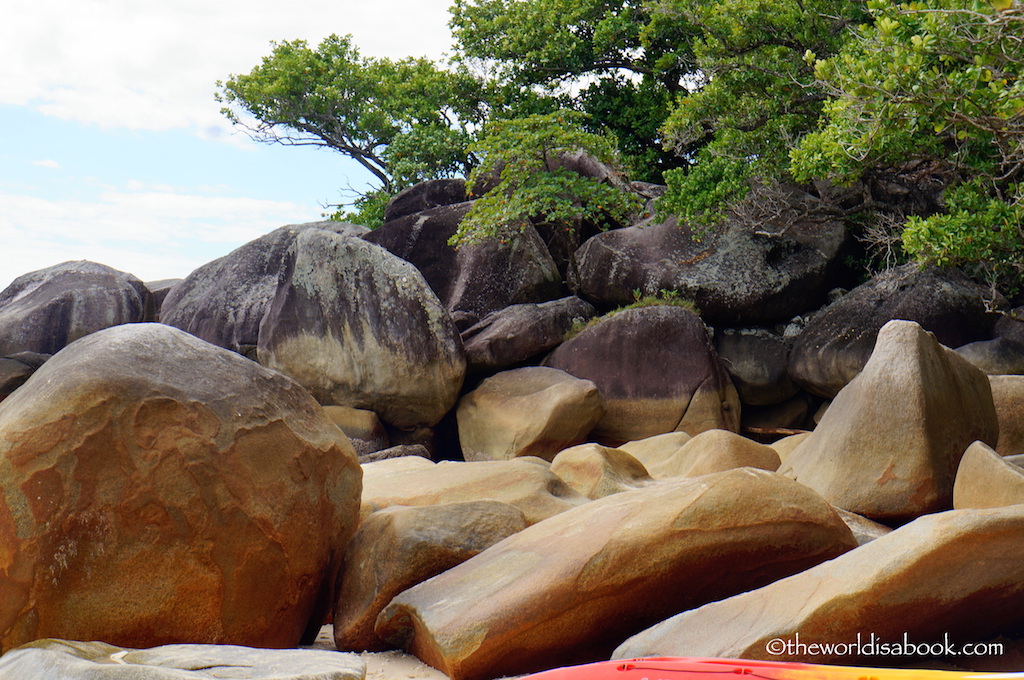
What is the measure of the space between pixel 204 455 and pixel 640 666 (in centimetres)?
247

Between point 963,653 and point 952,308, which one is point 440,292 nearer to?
point 952,308

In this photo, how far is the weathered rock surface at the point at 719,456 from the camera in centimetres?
803

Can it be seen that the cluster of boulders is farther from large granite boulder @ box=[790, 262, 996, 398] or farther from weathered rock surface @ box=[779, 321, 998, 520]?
large granite boulder @ box=[790, 262, 996, 398]

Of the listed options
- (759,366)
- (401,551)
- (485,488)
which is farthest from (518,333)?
(401,551)

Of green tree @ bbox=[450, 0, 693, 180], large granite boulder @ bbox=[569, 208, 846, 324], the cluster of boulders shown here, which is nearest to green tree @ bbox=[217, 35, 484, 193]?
green tree @ bbox=[450, 0, 693, 180]

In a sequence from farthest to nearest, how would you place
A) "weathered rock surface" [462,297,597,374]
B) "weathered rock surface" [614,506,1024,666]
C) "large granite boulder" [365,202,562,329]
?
"large granite boulder" [365,202,562,329]
"weathered rock surface" [462,297,597,374]
"weathered rock surface" [614,506,1024,666]

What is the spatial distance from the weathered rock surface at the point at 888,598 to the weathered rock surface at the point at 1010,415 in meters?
5.12

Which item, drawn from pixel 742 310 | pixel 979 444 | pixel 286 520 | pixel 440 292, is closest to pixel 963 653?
pixel 979 444

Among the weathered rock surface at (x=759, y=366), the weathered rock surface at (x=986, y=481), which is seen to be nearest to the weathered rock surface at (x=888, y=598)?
the weathered rock surface at (x=986, y=481)

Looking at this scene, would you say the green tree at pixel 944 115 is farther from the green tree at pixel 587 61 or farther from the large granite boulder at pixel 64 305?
the large granite boulder at pixel 64 305

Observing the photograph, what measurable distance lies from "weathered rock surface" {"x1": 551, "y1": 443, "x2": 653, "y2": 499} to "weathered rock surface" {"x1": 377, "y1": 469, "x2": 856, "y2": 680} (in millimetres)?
3099

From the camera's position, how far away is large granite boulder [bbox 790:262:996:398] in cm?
1284

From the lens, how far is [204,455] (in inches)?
169

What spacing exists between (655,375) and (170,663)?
10787mm
